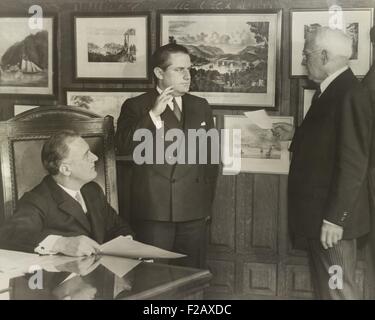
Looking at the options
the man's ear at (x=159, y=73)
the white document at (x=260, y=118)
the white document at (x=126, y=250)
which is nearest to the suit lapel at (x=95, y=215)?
the white document at (x=126, y=250)

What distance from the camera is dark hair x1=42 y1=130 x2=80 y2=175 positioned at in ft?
7.52

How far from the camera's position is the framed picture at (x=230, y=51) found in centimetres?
219

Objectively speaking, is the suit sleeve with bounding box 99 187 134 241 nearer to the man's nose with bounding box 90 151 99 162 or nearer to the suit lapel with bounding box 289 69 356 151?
the man's nose with bounding box 90 151 99 162

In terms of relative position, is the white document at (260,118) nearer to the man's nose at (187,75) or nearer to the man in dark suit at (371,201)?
the man's nose at (187,75)

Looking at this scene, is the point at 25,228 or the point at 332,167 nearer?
the point at 332,167

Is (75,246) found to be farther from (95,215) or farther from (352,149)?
(352,149)

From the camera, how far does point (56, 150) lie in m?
2.33

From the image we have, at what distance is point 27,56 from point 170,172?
2.81ft

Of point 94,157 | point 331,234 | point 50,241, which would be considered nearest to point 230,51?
point 94,157

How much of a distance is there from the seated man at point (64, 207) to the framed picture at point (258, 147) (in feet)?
2.05

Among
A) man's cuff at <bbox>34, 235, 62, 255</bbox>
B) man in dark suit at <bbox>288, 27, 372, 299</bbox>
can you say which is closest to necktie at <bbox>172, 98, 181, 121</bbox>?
man in dark suit at <bbox>288, 27, 372, 299</bbox>

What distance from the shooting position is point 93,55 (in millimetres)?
2324

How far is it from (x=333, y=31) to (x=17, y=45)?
1.42 meters
